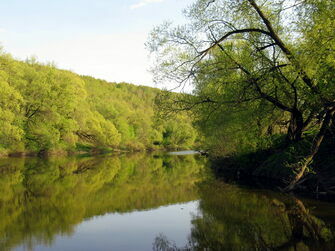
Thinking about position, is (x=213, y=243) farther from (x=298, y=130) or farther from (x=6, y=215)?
(x=298, y=130)

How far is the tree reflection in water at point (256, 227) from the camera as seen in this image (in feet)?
30.9

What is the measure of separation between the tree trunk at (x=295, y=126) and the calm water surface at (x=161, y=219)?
4.49m

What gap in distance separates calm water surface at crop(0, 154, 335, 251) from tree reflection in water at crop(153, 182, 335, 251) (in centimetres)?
2

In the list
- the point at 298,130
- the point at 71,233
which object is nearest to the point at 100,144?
the point at 298,130

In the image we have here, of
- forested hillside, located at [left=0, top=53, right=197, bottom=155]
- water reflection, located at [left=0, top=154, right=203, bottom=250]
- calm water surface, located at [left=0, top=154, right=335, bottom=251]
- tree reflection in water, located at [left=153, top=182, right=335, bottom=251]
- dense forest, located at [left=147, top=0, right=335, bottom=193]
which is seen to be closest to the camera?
tree reflection in water, located at [left=153, top=182, right=335, bottom=251]

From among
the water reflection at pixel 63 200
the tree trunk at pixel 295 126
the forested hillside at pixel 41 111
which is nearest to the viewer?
the water reflection at pixel 63 200

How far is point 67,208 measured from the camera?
15.0 metres

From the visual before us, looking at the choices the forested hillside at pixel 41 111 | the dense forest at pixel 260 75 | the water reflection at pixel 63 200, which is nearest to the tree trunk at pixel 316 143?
the dense forest at pixel 260 75

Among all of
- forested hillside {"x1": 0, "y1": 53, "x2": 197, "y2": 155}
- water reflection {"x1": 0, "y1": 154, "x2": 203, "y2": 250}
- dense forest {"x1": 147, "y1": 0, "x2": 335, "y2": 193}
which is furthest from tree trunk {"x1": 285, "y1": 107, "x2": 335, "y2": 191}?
forested hillside {"x1": 0, "y1": 53, "x2": 197, "y2": 155}

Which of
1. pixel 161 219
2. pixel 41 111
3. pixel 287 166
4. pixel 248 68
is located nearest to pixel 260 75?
pixel 248 68

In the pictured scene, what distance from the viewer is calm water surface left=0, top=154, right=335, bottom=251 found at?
9.82 metres

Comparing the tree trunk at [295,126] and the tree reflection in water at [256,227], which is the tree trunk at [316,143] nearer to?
the tree reflection in water at [256,227]

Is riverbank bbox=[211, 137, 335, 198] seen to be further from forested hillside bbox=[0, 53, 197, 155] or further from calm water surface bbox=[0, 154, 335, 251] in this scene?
forested hillside bbox=[0, 53, 197, 155]

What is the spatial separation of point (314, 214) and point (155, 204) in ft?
22.4
